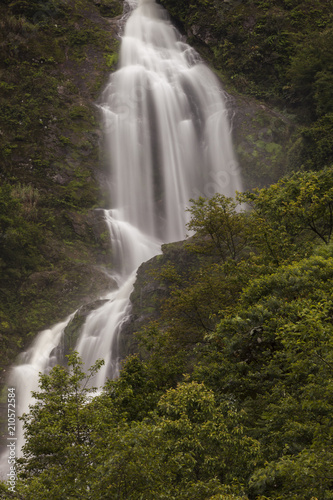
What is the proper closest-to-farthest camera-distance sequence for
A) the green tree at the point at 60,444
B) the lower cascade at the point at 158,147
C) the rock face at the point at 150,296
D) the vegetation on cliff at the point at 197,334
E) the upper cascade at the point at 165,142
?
the green tree at the point at 60,444 < the vegetation on cliff at the point at 197,334 < the rock face at the point at 150,296 < the lower cascade at the point at 158,147 < the upper cascade at the point at 165,142

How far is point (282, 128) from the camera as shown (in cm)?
4325

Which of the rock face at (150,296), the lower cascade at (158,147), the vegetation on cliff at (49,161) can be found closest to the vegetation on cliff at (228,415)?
the rock face at (150,296)

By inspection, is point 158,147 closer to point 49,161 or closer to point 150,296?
point 49,161

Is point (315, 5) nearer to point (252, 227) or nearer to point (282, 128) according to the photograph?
point (282, 128)

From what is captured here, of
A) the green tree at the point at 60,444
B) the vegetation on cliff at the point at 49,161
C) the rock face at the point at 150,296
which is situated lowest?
the green tree at the point at 60,444

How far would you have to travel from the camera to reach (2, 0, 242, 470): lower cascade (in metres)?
40.8

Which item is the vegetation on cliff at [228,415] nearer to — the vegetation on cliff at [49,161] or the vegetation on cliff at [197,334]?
the vegetation on cliff at [197,334]

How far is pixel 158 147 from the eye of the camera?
44.9 metres

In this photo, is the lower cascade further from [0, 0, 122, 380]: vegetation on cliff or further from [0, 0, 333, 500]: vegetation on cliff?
[0, 0, 333, 500]: vegetation on cliff

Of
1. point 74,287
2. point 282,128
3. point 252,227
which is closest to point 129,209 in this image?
point 74,287

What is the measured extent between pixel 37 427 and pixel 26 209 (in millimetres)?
30972

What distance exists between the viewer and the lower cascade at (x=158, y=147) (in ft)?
134

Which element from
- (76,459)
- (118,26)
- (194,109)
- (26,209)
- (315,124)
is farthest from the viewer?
(118,26)

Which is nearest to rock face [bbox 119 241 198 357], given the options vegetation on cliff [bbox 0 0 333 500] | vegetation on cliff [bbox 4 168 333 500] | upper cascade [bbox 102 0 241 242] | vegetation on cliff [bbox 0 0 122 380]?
vegetation on cliff [bbox 0 0 333 500]
